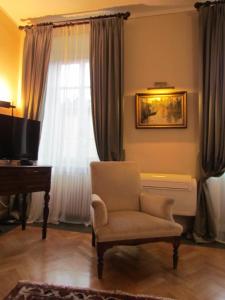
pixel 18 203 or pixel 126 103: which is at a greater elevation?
pixel 126 103

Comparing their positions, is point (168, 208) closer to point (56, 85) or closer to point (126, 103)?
point (126, 103)

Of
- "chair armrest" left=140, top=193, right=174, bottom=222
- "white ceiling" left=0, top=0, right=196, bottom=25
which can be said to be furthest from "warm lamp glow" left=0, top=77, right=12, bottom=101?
"chair armrest" left=140, top=193, right=174, bottom=222

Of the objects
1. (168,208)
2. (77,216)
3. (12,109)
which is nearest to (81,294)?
(168,208)

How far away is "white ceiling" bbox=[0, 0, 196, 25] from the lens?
10.3 ft

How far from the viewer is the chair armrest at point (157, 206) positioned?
7.37 ft

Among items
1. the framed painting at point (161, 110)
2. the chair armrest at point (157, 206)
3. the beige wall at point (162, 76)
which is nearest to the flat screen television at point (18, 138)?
the beige wall at point (162, 76)

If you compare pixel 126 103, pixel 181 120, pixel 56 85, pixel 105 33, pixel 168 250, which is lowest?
pixel 168 250

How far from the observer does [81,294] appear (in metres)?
1.73

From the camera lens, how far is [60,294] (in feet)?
5.65

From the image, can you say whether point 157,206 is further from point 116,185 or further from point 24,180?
point 24,180

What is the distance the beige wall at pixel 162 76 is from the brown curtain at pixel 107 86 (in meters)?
0.19

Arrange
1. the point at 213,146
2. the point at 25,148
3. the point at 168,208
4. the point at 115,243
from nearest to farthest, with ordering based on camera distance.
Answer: the point at 115,243 → the point at 168,208 → the point at 213,146 → the point at 25,148

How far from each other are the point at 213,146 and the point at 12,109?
2786mm

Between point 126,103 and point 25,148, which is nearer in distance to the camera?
point 25,148
